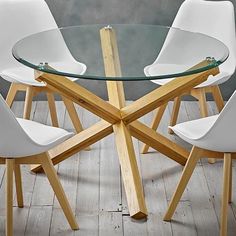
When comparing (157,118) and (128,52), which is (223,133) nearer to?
→ (128,52)

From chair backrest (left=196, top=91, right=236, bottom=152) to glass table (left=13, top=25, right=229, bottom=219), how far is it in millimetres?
365

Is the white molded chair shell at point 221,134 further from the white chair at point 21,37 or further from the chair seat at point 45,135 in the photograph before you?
the white chair at point 21,37

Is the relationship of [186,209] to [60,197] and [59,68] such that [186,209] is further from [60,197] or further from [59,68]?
[59,68]

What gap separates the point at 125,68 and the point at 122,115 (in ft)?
1.49

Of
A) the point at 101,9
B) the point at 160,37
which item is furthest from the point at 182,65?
the point at 101,9

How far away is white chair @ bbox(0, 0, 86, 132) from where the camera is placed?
3959mm

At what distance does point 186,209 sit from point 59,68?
0.96 m

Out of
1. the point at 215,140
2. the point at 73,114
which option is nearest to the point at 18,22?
the point at 73,114

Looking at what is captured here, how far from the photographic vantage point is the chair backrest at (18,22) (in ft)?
13.6

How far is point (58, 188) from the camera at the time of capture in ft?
10.2

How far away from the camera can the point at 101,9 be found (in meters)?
4.79

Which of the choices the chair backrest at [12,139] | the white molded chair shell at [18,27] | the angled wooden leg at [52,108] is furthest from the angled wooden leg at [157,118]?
the chair backrest at [12,139]

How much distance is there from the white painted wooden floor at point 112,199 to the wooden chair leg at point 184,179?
0.06m

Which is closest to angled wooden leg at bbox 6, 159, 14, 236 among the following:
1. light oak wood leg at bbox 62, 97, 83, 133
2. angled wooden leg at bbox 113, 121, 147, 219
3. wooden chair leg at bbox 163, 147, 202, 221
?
angled wooden leg at bbox 113, 121, 147, 219
